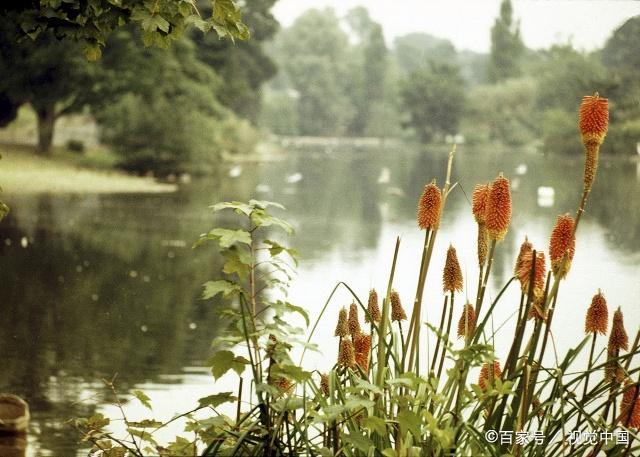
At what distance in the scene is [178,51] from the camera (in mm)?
3383

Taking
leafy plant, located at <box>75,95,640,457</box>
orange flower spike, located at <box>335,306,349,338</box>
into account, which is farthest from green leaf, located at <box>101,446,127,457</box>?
orange flower spike, located at <box>335,306,349,338</box>

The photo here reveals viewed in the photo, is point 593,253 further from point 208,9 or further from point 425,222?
point 425,222

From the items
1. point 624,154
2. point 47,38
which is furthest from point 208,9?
point 624,154

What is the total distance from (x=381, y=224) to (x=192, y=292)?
721 millimetres

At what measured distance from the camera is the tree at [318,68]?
10.7 feet

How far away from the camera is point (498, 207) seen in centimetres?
110

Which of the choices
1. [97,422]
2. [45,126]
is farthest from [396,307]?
[45,126]

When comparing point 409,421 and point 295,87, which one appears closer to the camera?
point 409,421

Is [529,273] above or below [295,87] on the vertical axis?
below

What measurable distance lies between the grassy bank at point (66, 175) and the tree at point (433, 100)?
0.96m

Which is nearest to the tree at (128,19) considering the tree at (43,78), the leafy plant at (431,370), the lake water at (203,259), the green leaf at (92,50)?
the green leaf at (92,50)

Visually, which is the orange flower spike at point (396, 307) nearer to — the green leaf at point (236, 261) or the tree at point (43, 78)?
the green leaf at point (236, 261)

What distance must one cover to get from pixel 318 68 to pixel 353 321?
211 cm

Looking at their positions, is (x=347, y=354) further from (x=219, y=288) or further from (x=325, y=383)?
(x=219, y=288)
